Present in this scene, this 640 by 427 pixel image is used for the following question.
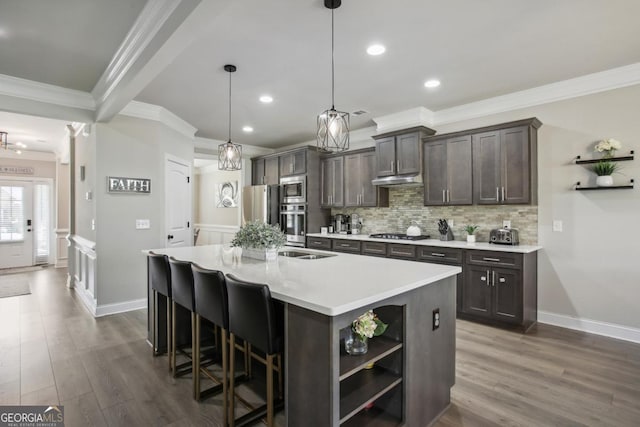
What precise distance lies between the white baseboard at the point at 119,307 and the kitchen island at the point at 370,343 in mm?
2605

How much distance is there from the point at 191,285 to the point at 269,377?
927 millimetres

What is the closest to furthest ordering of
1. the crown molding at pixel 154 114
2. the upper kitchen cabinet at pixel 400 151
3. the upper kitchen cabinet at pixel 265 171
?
the crown molding at pixel 154 114
the upper kitchen cabinet at pixel 400 151
the upper kitchen cabinet at pixel 265 171

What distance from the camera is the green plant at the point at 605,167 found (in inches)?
131

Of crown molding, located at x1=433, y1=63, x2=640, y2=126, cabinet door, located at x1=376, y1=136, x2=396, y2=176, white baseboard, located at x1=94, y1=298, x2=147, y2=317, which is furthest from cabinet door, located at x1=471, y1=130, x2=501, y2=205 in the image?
white baseboard, located at x1=94, y1=298, x2=147, y2=317

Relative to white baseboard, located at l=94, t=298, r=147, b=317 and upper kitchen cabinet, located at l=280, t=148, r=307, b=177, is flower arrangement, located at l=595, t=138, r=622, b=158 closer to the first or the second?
upper kitchen cabinet, located at l=280, t=148, r=307, b=177

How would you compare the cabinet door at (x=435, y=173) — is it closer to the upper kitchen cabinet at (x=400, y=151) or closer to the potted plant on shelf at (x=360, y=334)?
the upper kitchen cabinet at (x=400, y=151)

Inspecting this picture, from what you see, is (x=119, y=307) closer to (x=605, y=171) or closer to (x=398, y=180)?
(x=398, y=180)

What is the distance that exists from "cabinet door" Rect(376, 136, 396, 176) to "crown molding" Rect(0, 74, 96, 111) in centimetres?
379

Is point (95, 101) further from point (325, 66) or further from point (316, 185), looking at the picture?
point (316, 185)

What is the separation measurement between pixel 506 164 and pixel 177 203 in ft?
14.8

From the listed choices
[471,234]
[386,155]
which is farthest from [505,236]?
Result: [386,155]

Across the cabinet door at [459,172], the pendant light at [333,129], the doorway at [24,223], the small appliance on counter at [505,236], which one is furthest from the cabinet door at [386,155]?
the doorway at [24,223]

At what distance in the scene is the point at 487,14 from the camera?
2.36m

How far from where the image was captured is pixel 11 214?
24.1 feet
